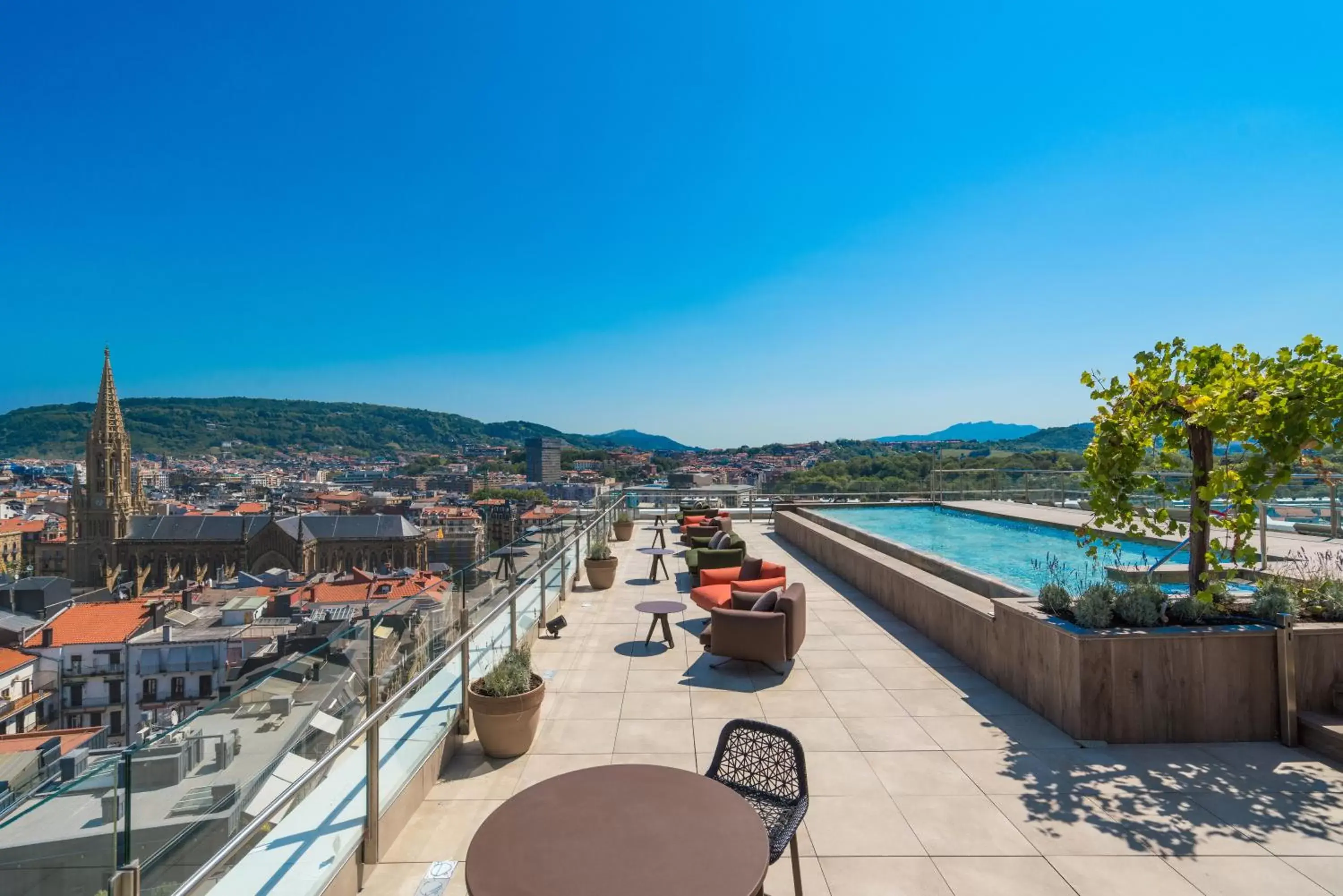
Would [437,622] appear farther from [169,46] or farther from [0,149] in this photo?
[0,149]

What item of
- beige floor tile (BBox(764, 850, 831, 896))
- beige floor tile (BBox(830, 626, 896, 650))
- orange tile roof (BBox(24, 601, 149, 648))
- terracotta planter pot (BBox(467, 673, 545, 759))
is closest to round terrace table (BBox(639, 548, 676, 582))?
beige floor tile (BBox(830, 626, 896, 650))

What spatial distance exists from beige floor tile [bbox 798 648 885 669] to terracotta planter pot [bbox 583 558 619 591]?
3.77m

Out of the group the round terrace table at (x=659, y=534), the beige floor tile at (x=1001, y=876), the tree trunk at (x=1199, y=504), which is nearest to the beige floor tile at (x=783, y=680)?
Answer: the beige floor tile at (x=1001, y=876)

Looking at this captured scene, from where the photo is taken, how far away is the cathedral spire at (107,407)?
65312 mm

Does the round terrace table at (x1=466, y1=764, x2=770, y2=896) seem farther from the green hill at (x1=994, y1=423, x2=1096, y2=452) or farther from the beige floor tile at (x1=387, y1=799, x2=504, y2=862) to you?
the green hill at (x1=994, y1=423, x2=1096, y2=452)

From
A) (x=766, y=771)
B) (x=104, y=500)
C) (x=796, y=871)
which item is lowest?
(x=104, y=500)

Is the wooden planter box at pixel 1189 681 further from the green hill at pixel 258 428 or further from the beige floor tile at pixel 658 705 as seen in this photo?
the green hill at pixel 258 428

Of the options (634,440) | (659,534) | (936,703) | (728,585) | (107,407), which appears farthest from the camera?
(634,440)

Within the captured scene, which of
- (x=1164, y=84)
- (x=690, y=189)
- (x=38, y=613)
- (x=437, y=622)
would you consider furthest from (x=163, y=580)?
(x=1164, y=84)

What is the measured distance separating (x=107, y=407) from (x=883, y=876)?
→ 89.8 m

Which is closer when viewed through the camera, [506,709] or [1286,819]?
[1286,819]

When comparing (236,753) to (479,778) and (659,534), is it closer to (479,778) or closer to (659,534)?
(479,778)

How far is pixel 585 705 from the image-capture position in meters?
4.63

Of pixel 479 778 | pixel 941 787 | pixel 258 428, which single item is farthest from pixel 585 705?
pixel 258 428
